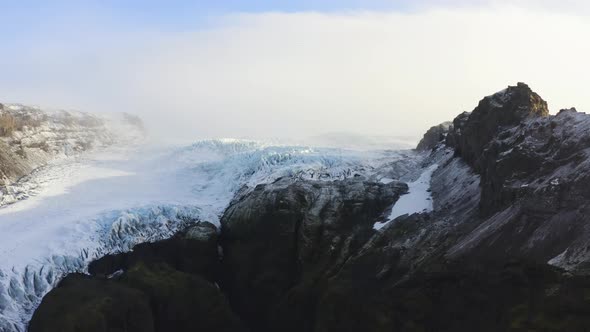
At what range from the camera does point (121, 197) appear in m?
55.1

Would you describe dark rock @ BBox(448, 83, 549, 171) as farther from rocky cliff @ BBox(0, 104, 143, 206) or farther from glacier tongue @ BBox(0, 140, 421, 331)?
rocky cliff @ BBox(0, 104, 143, 206)

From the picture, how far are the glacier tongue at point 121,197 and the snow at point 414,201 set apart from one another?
15.7ft

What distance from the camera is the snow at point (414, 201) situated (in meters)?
40.5

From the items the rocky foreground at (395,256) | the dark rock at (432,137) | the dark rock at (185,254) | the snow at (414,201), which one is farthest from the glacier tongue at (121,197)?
the snow at (414,201)

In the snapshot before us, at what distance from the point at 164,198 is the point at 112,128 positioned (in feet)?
171

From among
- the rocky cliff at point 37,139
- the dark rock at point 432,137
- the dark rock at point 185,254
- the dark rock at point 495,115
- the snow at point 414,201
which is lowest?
the dark rock at point 185,254

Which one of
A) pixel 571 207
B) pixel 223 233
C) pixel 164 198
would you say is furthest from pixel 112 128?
pixel 571 207

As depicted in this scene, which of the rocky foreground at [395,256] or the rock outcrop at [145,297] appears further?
the rock outcrop at [145,297]

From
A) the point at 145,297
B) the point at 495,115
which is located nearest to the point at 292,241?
the point at 145,297

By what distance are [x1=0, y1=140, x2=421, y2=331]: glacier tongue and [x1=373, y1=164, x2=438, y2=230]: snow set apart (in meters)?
4.77

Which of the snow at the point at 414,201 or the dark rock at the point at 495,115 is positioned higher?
the dark rock at the point at 495,115

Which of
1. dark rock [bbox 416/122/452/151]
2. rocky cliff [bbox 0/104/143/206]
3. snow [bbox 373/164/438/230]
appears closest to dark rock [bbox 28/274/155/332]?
snow [bbox 373/164/438/230]

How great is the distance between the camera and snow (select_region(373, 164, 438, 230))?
40.5m

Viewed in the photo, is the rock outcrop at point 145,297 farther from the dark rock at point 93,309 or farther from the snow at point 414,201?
the snow at point 414,201
